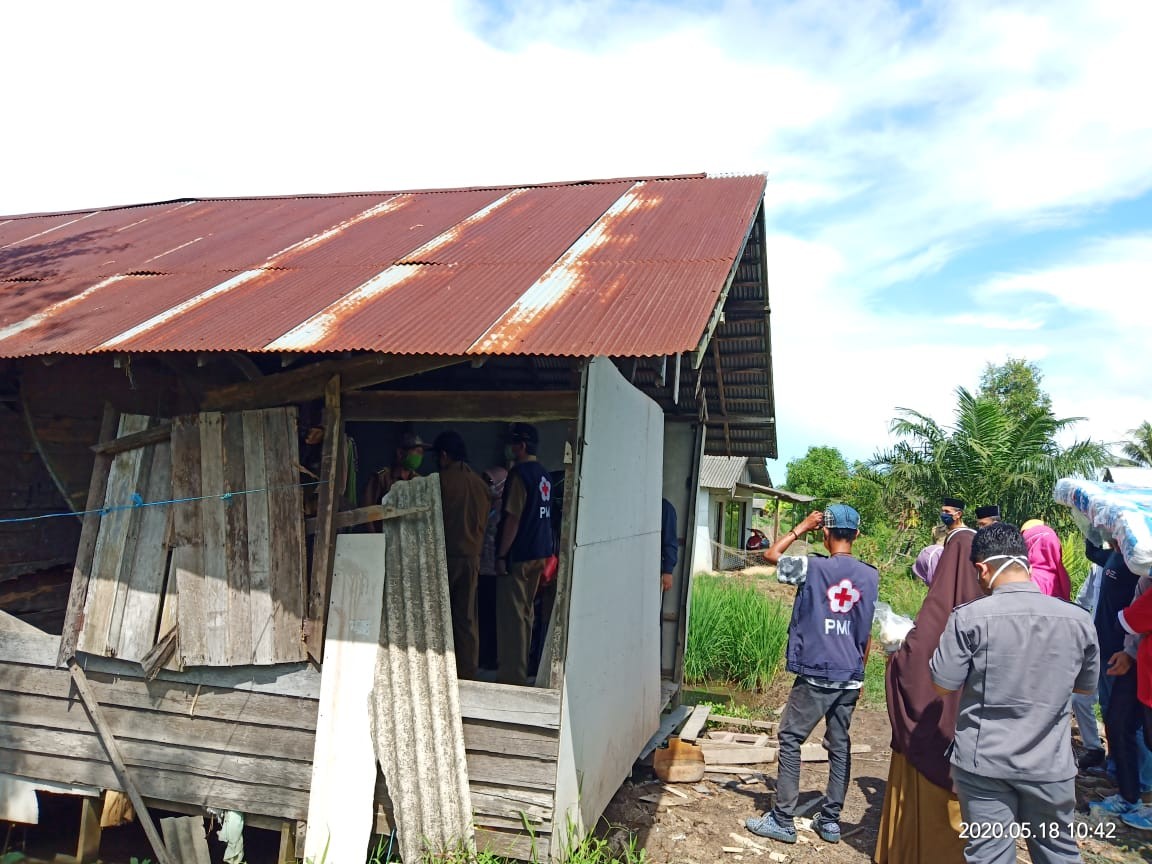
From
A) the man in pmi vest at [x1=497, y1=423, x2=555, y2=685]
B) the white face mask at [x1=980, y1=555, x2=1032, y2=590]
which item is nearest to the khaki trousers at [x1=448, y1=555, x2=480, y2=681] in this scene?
the man in pmi vest at [x1=497, y1=423, x2=555, y2=685]

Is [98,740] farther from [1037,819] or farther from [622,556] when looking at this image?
[1037,819]

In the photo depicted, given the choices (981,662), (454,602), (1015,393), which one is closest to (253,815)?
(454,602)

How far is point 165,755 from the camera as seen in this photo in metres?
4.96

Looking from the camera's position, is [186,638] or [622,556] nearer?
[186,638]

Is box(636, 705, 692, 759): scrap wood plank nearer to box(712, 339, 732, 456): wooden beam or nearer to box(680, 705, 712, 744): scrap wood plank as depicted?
box(680, 705, 712, 744): scrap wood plank

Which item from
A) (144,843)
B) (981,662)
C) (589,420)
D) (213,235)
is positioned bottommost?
(144,843)

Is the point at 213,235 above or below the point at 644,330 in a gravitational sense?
above

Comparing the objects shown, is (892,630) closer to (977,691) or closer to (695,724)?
(977,691)

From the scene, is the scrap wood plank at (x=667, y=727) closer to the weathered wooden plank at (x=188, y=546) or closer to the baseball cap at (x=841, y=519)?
the baseball cap at (x=841, y=519)

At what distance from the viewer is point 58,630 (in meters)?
6.59

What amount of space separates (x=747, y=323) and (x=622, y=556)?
2.61 m

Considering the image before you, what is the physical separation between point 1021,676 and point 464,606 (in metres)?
3.26

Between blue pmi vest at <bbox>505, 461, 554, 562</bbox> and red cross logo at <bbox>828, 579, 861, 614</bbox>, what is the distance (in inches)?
73.1

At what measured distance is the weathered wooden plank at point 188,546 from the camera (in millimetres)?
4836
